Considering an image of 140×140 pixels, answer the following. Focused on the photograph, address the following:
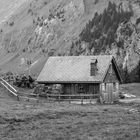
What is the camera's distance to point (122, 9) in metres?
146

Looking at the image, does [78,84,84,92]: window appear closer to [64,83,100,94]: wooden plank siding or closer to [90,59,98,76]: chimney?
[64,83,100,94]: wooden plank siding

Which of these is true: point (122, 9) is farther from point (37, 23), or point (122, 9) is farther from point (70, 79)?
point (70, 79)

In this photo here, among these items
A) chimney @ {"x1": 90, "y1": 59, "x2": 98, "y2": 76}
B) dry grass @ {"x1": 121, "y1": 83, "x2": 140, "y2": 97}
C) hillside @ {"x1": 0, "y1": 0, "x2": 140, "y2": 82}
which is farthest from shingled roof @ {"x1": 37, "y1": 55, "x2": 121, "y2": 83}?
hillside @ {"x1": 0, "y1": 0, "x2": 140, "y2": 82}

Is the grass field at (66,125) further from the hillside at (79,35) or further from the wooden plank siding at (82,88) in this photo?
the hillside at (79,35)

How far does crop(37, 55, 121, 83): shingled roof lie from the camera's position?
57.1m

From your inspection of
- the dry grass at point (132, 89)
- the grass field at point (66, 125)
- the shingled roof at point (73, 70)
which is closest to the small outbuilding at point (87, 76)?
the shingled roof at point (73, 70)

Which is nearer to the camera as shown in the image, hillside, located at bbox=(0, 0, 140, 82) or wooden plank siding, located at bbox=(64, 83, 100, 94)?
wooden plank siding, located at bbox=(64, 83, 100, 94)

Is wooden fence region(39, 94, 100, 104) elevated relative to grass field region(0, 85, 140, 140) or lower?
elevated

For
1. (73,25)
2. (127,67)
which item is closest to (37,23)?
(73,25)

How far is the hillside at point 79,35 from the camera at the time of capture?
124312 mm

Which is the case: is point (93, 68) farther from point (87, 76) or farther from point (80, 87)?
point (80, 87)

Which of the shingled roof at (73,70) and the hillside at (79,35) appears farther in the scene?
the hillside at (79,35)

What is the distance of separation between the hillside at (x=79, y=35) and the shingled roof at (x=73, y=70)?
37.9m

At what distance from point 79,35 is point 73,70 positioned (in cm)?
9371
